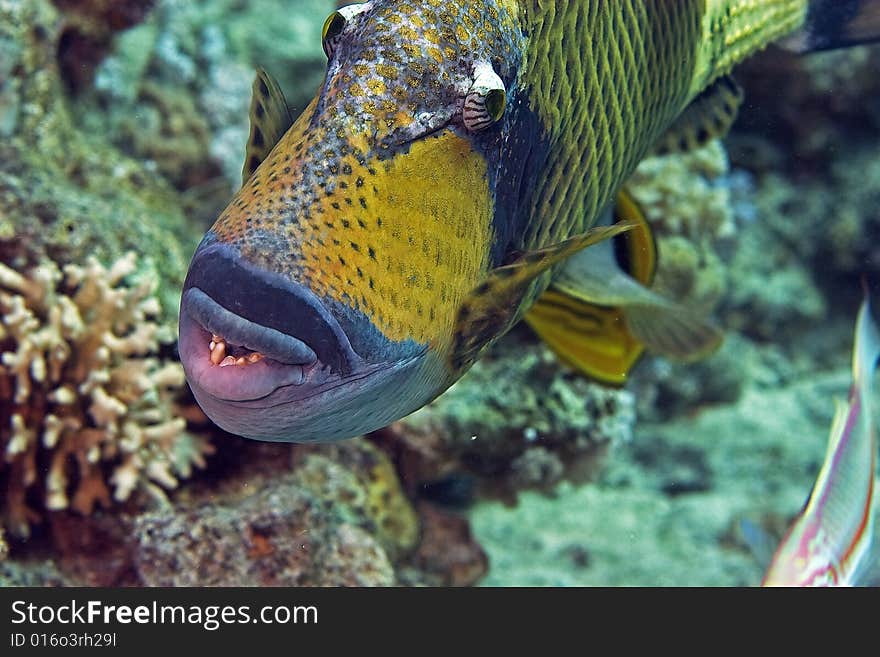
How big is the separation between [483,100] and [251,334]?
2.24ft

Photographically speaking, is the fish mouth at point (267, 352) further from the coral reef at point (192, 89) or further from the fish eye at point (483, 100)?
the coral reef at point (192, 89)

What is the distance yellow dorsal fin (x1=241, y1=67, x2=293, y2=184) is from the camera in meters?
1.88

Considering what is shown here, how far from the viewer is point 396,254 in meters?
1.46

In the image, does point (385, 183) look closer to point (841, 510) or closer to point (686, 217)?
point (841, 510)

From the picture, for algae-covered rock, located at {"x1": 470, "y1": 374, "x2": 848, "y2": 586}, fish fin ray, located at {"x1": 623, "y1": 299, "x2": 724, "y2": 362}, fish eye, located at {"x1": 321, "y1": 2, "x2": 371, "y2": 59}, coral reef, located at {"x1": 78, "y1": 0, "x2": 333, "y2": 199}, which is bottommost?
algae-covered rock, located at {"x1": 470, "y1": 374, "x2": 848, "y2": 586}

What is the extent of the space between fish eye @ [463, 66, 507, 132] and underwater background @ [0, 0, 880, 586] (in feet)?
6.41

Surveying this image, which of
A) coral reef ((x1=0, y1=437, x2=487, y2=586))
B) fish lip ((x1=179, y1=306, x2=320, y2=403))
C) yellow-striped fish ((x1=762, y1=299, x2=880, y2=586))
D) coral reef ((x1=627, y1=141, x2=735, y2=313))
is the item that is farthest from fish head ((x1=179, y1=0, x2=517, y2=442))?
coral reef ((x1=627, y1=141, x2=735, y2=313))

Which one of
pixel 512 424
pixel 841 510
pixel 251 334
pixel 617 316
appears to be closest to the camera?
pixel 251 334

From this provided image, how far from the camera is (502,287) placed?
5.56 ft

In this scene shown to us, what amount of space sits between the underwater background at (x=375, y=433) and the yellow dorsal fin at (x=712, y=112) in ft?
4.82

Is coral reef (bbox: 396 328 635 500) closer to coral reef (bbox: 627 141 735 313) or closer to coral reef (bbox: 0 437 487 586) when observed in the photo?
coral reef (bbox: 0 437 487 586)

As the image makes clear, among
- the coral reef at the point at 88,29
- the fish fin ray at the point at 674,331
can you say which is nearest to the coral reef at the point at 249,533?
the fish fin ray at the point at 674,331

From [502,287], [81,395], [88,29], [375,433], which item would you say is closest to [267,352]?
[502,287]
